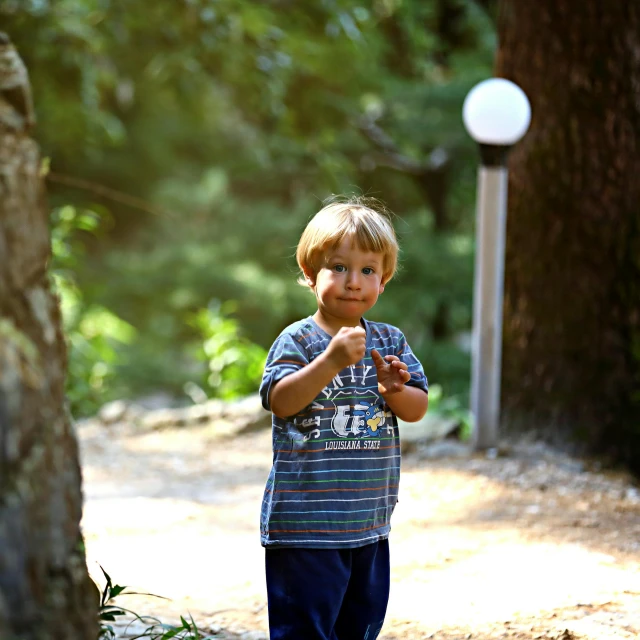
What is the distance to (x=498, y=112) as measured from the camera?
405 centimetres

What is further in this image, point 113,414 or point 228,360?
point 228,360

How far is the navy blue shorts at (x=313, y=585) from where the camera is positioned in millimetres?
1909

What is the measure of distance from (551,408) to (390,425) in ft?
8.28

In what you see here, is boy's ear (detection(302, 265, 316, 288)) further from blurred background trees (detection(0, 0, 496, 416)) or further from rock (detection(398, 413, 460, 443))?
blurred background trees (detection(0, 0, 496, 416))

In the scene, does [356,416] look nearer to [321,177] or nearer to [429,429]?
[429,429]

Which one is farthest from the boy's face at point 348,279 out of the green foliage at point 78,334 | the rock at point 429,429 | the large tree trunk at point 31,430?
the green foliage at point 78,334

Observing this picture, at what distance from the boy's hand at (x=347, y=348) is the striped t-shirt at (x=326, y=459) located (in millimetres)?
148

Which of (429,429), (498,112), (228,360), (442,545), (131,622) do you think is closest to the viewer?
(131,622)

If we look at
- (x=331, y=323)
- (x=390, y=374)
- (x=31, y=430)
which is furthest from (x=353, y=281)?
(x=31, y=430)

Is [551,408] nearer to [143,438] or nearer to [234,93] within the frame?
Answer: [143,438]

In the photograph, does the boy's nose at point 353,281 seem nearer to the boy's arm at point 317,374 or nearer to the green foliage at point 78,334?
the boy's arm at point 317,374

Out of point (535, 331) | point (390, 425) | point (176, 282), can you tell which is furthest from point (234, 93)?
point (390, 425)

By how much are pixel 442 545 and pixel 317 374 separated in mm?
1683

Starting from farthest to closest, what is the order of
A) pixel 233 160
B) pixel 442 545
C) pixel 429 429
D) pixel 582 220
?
pixel 233 160, pixel 429 429, pixel 582 220, pixel 442 545
